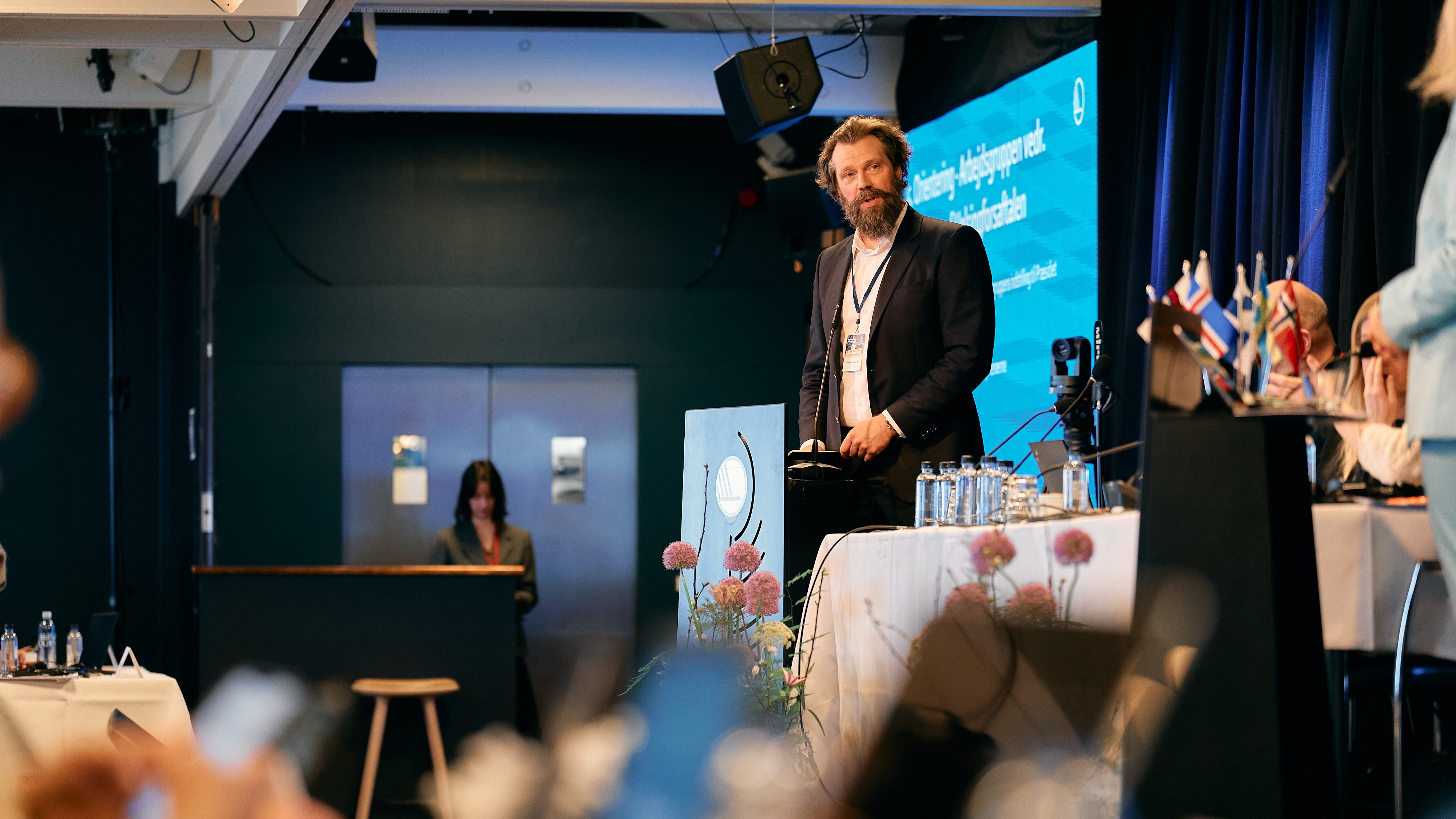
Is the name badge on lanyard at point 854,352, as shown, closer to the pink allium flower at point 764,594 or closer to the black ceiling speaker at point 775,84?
the pink allium flower at point 764,594

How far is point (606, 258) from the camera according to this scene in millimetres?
8047

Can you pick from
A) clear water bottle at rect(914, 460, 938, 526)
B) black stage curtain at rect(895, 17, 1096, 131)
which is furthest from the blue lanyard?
black stage curtain at rect(895, 17, 1096, 131)

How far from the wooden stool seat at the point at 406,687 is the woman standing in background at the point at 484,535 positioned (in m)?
1.49

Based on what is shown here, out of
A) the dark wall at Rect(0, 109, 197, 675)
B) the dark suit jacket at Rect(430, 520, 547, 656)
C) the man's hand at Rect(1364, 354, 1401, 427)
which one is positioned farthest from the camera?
the dark wall at Rect(0, 109, 197, 675)

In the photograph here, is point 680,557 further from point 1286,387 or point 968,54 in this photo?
point 968,54

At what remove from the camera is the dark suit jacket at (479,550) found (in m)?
6.57

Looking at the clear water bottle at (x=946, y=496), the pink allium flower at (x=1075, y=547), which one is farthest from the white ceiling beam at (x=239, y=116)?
the pink allium flower at (x=1075, y=547)

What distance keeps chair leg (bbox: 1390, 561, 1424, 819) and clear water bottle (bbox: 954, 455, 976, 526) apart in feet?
2.70

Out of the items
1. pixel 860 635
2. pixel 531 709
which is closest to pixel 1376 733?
pixel 860 635

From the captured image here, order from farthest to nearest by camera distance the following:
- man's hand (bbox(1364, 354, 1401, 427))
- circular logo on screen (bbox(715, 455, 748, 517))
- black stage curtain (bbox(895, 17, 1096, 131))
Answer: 1. black stage curtain (bbox(895, 17, 1096, 131))
2. circular logo on screen (bbox(715, 455, 748, 517))
3. man's hand (bbox(1364, 354, 1401, 427))

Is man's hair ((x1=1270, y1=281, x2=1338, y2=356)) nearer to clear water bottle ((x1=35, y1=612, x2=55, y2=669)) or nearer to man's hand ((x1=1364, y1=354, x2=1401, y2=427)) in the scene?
man's hand ((x1=1364, y1=354, x2=1401, y2=427))

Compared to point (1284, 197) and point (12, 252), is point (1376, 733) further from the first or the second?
point (12, 252)

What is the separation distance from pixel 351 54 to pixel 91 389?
3.34 meters

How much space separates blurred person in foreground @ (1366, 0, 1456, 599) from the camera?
1.49 metres
